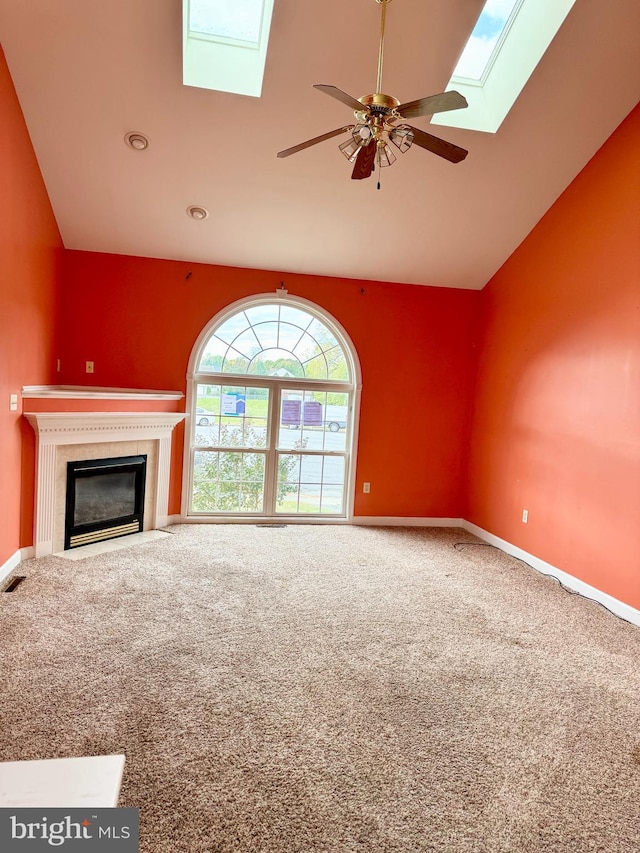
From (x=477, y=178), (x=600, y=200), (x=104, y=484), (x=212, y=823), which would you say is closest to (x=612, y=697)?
(x=212, y=823)

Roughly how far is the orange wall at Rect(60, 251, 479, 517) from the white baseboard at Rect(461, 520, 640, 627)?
0.70 metres

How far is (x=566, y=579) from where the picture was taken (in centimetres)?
395

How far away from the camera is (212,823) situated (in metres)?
1.58

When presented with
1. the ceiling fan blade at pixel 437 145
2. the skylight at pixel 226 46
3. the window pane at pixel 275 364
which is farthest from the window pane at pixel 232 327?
the ceiling fan blade at pixel 437 145

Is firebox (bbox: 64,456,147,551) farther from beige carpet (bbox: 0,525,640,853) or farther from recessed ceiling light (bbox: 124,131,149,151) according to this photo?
recessed ceiling light (bbox: 124,131,149,151)

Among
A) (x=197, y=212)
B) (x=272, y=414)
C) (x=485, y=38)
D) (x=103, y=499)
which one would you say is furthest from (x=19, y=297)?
(x=485, y=38)

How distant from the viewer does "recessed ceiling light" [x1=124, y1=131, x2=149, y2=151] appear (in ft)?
12.0

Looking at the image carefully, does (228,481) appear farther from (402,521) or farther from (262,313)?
(402,521)

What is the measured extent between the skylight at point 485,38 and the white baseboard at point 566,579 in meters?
3.74

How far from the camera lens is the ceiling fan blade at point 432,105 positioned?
215 centimetres

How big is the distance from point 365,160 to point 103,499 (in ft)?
11.4

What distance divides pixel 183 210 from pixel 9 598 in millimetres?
3256

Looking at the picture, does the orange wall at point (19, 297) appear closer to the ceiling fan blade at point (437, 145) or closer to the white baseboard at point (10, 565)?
the white baseboard at point (10, 565)

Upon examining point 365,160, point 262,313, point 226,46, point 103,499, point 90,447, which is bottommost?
point 103,499
